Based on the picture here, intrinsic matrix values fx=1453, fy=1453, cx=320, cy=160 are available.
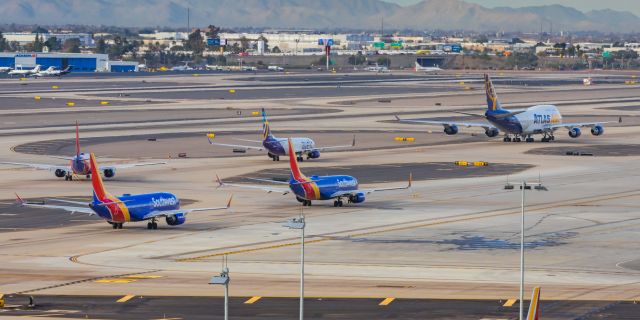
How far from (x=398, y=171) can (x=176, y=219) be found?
131 ft

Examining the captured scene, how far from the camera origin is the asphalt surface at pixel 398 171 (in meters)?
120

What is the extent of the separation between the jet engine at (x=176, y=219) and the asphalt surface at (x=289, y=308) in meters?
24.2

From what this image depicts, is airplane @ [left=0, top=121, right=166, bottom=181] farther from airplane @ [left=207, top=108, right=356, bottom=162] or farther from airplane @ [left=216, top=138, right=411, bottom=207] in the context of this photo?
airplane @ [left=216, top=138, right=411, bottom=207]

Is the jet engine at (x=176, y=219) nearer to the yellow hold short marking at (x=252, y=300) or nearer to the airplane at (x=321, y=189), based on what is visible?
the airplane at (x=321, y=189)

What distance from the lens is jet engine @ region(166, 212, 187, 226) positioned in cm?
8906

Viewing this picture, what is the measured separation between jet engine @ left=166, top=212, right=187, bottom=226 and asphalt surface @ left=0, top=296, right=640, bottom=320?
79.4 feet

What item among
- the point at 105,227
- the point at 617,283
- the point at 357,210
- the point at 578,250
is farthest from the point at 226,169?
the point at 617,283

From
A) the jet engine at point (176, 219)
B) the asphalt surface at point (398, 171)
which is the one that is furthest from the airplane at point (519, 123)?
the jet engine at point (176, 219)

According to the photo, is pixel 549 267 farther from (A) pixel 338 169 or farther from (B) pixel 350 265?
(A) pixel 338 169

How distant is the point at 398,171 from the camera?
12575 centimetres

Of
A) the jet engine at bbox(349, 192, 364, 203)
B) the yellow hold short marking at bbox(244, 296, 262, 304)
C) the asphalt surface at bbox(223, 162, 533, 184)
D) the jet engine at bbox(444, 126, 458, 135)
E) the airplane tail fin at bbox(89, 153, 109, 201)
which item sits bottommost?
the jet engine at bbox(444, 126, 458, 135)

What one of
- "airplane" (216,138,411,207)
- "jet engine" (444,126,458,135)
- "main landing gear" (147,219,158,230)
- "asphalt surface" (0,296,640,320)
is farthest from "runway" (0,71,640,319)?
"jet engine" (444,126,458,135)

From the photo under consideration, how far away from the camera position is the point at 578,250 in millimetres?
80812

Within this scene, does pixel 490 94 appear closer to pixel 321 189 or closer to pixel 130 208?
pixel 321 189
